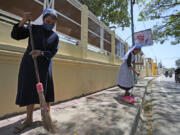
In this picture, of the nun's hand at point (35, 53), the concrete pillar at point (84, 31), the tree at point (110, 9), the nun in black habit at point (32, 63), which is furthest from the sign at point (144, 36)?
the nun's hand at point (35, 53)

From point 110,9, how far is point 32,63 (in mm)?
11008

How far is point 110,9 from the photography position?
10906mm

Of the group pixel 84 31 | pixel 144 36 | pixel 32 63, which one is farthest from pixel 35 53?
pixel 144 36

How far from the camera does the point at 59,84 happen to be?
3.29 m

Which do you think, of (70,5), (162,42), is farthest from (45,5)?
(162,42)

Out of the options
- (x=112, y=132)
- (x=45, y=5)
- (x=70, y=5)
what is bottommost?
(x=112, y=132)

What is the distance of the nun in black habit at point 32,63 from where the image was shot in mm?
1549

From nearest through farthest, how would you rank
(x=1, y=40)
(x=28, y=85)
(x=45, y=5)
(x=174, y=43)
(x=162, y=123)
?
1. (x=28, y=85)
2. (x=1, y=40)
3. (x=162, y=123)
4. (x=45, y=5)
5. (x=174, y=43)

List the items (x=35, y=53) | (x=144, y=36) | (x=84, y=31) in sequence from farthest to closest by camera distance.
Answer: (x=144, y=36)
(x=84, y=31)
(x=35, y=53)

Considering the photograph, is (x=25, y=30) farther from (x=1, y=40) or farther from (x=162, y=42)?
(x=162, y=42)

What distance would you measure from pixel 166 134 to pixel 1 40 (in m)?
3.38

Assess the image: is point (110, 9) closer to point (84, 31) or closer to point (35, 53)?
point (84, 31)

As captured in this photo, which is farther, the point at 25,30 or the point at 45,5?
the point at 45,5

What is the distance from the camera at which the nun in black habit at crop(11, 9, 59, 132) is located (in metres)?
1.55
